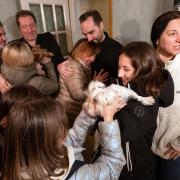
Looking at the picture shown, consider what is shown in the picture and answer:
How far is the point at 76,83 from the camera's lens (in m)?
1.41

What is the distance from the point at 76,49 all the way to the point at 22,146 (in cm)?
94

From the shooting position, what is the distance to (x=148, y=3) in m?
2.27

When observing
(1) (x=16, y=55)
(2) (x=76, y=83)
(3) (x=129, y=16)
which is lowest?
(2) (x=76, y=83)

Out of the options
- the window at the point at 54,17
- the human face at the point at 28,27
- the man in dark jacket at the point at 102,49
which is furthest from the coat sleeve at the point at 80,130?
the window at the point at 54,17

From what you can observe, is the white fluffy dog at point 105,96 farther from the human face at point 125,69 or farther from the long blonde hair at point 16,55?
the long blonde hair at point 16,55

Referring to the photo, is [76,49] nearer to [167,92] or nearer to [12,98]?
[12,98]

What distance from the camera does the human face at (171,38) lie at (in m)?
1.12

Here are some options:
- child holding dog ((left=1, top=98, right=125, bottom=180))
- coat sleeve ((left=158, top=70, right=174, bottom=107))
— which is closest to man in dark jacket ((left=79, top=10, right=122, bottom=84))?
coat sleeve ((left=158, top=70, right=174, bottom=107))

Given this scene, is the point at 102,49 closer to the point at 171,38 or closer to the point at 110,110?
the point at 171,38

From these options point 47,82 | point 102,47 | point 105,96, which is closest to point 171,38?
point 105,96

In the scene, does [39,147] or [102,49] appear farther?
[102,49]

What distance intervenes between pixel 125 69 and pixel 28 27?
132cm

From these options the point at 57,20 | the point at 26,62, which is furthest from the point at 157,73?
the point at 57,20

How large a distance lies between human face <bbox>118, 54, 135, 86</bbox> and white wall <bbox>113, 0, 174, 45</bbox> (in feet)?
4.50
